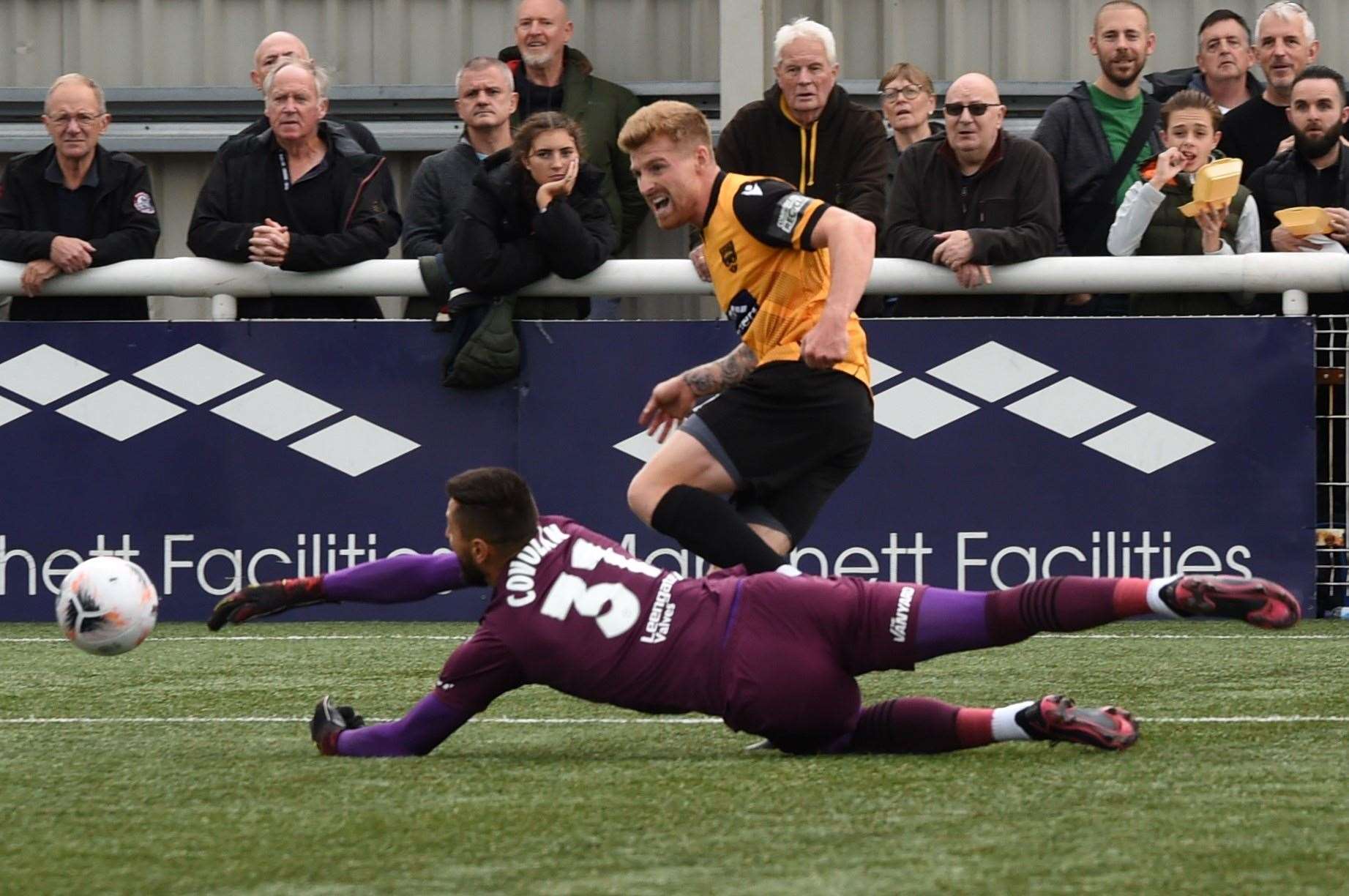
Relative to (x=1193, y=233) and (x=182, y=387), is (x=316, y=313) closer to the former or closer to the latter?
(x=182, y=387)

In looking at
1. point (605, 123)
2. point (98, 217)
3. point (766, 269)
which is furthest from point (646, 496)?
point (605, 123)

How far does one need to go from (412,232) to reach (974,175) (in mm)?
2324

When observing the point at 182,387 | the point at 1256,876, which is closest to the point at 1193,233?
the point at 182,387

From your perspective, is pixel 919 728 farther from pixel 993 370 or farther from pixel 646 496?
pixel 993 370

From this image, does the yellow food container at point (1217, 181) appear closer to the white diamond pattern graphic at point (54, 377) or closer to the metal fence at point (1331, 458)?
the metal fence at point (1331, 458)

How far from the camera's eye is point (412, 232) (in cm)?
851

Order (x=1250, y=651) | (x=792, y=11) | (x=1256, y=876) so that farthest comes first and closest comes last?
1. (x=792, y=11)
2. (x=1250, y=651)
3. (x=1256, y=876)

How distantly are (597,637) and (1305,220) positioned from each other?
453 cm

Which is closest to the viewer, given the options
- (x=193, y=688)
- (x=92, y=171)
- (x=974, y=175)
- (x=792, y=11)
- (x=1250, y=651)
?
(x=193, y=688)

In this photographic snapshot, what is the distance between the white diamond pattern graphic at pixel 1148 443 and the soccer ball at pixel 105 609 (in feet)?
13.2

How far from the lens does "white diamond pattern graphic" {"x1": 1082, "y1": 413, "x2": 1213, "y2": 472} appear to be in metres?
7.93

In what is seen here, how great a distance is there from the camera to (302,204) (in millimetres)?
8258

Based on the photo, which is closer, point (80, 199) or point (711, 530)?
point (711, 530)

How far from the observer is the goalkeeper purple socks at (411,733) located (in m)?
4.50
